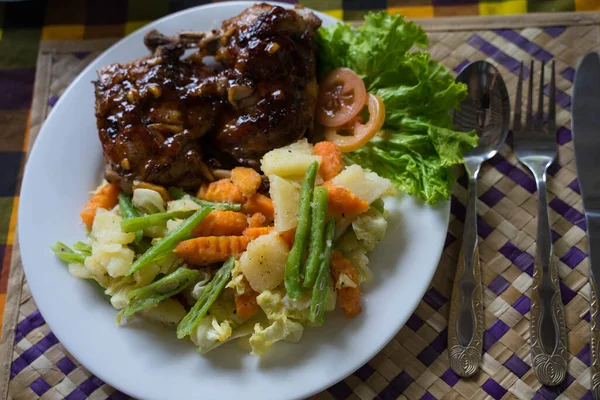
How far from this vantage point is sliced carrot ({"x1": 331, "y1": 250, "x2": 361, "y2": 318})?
3.22 m

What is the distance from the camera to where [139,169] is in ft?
11.6

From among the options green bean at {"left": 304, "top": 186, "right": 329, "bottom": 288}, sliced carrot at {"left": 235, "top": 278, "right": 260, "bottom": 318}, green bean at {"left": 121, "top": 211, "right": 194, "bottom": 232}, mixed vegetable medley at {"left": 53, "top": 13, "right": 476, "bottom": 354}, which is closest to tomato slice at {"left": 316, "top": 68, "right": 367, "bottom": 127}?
mixed vegetable medley at {"left": 53, "top": 13, "right": 476, "bottom": 354}

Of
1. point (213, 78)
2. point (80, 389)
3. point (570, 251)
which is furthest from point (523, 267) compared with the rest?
point (80, 389)

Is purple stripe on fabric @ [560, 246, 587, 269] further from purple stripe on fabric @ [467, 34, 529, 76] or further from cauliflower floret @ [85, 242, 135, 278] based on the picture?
cauliflower floret @ [85, 242, 135, 278]

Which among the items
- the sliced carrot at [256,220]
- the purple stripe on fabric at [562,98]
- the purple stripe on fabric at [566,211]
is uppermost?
the purple stripe on fabric at [562,98]

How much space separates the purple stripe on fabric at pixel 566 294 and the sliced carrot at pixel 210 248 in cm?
191

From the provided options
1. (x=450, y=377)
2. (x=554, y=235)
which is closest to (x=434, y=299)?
(x=450, y=377)

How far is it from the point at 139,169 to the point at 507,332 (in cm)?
238

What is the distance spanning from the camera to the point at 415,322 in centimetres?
353

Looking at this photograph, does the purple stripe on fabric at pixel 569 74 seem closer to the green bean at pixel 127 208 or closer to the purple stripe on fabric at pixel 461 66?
the purple stripe on fabric at pixel 461 66

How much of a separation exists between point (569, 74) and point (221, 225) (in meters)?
2.70

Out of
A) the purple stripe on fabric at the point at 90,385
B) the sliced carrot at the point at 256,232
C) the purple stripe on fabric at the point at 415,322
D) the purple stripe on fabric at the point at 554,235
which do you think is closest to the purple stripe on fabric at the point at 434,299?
the purple stripe on fabric at the point at 415,322

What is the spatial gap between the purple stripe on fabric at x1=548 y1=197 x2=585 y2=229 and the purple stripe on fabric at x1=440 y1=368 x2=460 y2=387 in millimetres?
1255

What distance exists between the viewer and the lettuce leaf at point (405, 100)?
356cm
